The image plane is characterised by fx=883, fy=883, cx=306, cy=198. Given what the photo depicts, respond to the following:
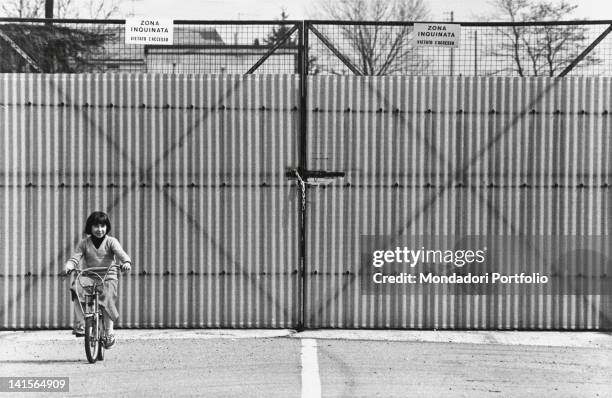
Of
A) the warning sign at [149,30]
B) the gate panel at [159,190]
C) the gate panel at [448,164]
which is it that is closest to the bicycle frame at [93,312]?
the gate panel at [159,190]

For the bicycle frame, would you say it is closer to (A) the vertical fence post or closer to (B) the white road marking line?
(B) the white road marking line

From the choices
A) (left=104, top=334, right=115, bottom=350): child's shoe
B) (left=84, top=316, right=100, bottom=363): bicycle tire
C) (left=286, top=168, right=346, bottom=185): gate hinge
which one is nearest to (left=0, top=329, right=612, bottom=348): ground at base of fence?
(left=104, top=334, right=115, bottom=350): child's shoe

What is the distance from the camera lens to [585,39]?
34.7ft

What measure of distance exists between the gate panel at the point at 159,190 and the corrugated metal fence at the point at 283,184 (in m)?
0.02

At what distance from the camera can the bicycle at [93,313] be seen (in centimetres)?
869

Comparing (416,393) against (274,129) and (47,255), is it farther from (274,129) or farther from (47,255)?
(47,255)

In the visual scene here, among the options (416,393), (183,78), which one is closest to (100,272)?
(183,78)

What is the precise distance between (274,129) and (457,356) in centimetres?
339

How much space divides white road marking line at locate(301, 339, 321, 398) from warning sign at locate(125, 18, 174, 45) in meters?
3.95

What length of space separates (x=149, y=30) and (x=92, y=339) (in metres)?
3.84

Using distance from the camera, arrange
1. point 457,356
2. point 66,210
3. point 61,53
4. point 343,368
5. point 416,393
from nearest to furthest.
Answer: point 416,393
point 343,368
point 457,356
point 66,210
point 61,53

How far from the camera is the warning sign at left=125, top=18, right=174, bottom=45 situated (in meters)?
10.5

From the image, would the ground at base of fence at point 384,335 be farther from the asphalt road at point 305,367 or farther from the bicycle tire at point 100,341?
the bicycle tire at point 100,341

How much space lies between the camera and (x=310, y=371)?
8.53 m
